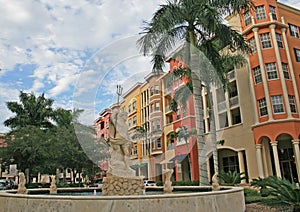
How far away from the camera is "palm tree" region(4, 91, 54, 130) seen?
41175 millimetres

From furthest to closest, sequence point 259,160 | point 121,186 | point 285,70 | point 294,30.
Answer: point 294,30 → point 285,70 → point 259,160 → point 121,186

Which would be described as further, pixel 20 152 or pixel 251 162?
pixel 20 152

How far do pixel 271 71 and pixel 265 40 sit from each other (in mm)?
3478

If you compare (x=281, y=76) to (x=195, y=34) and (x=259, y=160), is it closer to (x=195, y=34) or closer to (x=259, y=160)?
(x=259, y=160)

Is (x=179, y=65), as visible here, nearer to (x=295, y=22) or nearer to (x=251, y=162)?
(x=251, y=162)

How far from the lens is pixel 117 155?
38.7ft

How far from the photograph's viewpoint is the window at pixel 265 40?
1157 inches

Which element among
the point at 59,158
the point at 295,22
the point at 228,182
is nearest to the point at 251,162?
the point at 228,182

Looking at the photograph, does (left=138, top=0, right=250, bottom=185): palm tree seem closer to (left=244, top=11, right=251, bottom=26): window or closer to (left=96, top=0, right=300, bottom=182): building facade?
(left=96, top=0, right=300, bottom=182): building facade

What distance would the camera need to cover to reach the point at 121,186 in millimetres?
11531

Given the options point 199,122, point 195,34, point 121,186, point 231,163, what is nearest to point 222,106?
point 231,163

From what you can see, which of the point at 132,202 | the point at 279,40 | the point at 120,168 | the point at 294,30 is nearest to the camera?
the point at 132,202

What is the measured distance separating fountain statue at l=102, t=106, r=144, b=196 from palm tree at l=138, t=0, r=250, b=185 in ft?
18.4

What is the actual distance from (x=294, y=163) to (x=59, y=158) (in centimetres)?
2465
